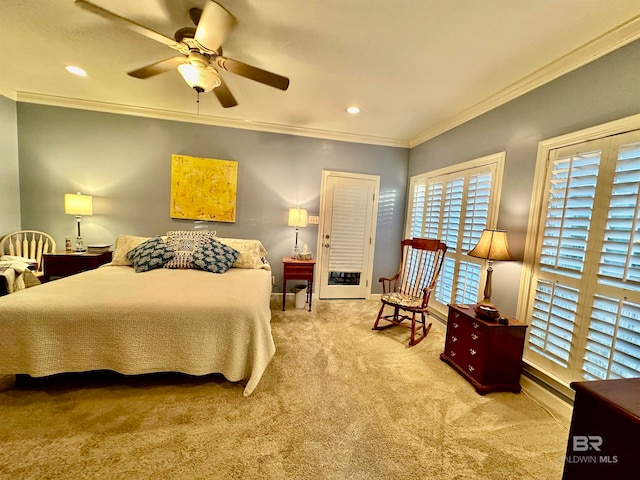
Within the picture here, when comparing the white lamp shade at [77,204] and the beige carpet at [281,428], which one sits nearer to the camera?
the beige carpet at [281,428]

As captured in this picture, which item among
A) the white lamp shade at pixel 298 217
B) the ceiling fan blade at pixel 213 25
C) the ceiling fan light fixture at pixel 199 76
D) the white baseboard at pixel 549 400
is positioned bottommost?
the white baseboard at pixel 549 400

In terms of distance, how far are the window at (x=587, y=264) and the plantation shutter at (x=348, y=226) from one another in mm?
2204

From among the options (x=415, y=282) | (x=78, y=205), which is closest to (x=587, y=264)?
(x=415, y=282)

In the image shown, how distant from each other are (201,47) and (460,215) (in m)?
2.82

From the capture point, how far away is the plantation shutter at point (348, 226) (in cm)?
392

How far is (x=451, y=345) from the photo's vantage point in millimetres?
2295

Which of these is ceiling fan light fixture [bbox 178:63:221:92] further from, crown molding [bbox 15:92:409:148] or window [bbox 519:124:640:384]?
window [bbox 519:124:640:384]

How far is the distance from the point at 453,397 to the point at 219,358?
5.54ft

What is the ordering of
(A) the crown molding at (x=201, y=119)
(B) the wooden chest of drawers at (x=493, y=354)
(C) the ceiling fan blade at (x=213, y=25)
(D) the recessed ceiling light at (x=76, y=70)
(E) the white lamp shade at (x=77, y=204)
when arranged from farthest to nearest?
1. (A) the crown molding at (x=201, y=119)
2. (E) the white lamp shade at (x=77, y=204)
3. (D) the recessed ceiling light at (x=76, y=70)
4. (B) the wooden chest of drawers at (x=493, y=354)
5. (C) the ceiling fan blade at (x=213, y=25)

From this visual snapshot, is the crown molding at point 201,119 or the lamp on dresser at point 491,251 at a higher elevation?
the crown molding at point 201,119

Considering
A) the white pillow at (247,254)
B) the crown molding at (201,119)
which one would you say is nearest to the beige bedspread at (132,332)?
the white pillow at (247,254)

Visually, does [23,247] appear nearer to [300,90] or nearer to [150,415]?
[150,415]

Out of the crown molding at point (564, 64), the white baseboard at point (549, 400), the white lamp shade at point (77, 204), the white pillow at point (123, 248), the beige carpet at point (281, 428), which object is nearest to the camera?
the beige carpet at point (281, 428)

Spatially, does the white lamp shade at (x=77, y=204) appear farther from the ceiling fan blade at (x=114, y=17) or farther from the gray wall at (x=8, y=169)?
the ceiling fan blade at (x=114, y=17)
